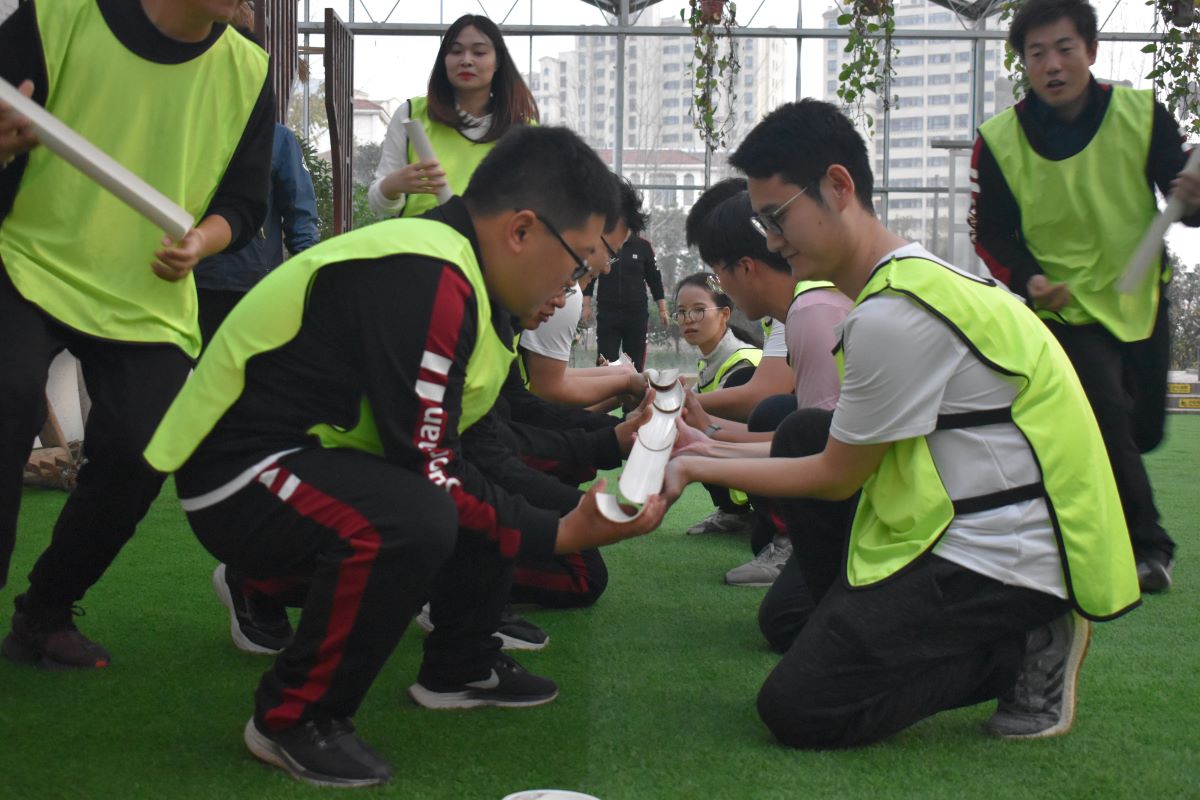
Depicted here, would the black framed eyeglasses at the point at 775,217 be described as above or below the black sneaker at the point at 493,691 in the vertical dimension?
above

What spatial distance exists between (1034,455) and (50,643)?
6.31ft

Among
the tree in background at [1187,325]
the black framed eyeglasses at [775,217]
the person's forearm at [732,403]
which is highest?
the black framed eyeglasses at [775,217]

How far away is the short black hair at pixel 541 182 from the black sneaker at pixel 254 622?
1.12 metres

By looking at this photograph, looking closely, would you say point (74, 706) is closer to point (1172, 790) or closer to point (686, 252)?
point (1172, 790)

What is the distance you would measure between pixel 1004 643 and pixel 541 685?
0.86 m

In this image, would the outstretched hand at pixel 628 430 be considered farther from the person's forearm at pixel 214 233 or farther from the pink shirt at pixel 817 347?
the person's forearm at pixel 214 233

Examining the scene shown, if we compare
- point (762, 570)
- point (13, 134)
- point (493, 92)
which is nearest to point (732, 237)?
point (493, 92)

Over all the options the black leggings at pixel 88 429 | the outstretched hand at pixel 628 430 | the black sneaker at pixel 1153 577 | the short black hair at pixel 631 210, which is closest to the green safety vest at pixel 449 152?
the short black hair at pixel 631 210

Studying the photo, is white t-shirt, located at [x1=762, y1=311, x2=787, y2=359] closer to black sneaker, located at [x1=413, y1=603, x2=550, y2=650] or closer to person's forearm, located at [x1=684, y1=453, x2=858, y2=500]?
black sneaker, located at [x1=413, y1=603, x2=550, y2=650]

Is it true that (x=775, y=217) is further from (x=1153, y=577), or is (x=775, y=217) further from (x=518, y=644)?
(x=1153, y=577)

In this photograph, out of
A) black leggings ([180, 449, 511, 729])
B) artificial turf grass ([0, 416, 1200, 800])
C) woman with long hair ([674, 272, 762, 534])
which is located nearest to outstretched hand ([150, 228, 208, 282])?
black leggings ([180, 449, 511, 729])

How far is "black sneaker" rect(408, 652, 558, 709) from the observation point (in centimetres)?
241

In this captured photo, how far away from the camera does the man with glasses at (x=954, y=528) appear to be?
2.14 metres

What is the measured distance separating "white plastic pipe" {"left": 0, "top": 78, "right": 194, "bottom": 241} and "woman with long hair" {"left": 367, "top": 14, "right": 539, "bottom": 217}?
4.42 feet
